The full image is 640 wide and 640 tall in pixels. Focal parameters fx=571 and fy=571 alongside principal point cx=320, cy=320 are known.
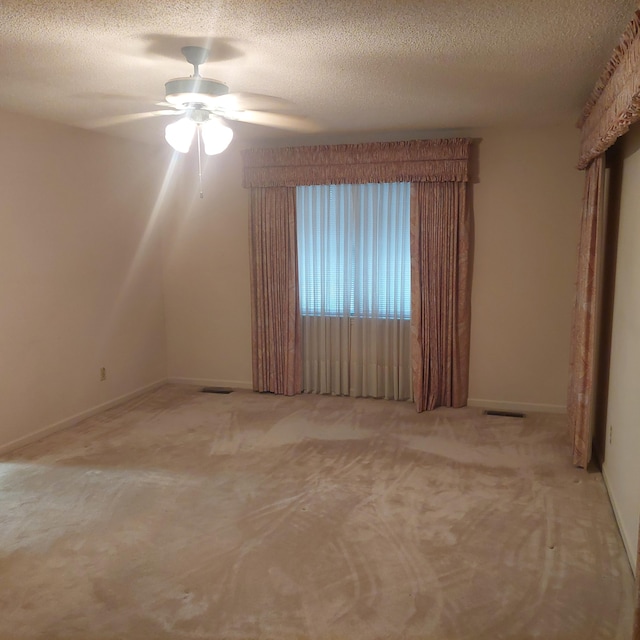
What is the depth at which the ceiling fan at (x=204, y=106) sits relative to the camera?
297 cm

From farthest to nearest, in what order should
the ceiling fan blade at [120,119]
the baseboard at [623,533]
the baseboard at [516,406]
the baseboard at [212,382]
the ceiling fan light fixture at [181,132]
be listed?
the baseboard at [212,382]
the baseboard at [516,406]
the ceiling fan blade at [120,119]
the ceiling fan light fixture at [181,132]
the baseboard at [623,533]

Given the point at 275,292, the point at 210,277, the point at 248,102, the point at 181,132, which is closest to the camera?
the point at 181,132

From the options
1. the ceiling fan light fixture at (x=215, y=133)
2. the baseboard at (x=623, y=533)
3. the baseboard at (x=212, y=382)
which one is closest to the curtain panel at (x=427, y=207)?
the baseboard at (x=212, y=382)

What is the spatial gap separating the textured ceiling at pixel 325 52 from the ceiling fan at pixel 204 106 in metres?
0.07

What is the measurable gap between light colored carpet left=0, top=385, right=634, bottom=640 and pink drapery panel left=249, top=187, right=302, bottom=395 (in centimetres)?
97

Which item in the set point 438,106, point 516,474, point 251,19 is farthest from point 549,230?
point 251,19

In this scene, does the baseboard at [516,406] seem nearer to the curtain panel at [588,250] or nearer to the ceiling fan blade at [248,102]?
the curtain panel at [588,250]

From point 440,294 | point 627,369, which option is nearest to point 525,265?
point 440,294

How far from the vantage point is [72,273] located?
454 centimetres

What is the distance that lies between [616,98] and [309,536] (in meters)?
2.53

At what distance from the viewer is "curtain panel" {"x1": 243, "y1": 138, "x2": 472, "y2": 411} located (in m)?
4.71

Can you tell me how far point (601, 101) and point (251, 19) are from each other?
1934 millimetres

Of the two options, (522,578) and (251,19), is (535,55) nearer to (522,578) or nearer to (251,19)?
(251,19)

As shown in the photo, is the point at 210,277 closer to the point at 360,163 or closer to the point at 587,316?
the point at 360,163
